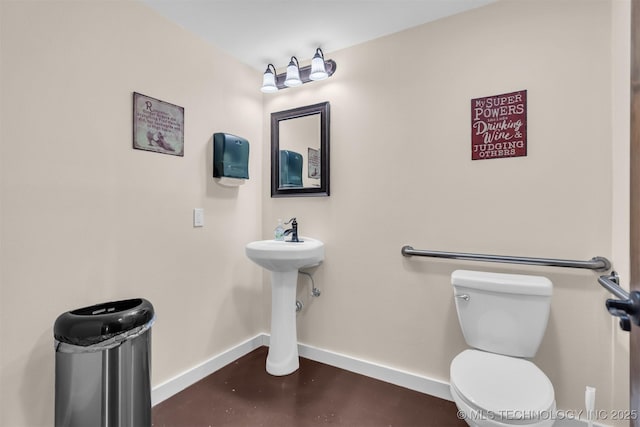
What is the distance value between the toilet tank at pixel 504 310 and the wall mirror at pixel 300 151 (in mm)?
1119

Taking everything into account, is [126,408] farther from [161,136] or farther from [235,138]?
[235,138]

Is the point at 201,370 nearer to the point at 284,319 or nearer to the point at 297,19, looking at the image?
the point at 284,319

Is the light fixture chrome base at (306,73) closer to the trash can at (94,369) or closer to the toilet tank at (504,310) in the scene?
the toilet tank at (504,310)

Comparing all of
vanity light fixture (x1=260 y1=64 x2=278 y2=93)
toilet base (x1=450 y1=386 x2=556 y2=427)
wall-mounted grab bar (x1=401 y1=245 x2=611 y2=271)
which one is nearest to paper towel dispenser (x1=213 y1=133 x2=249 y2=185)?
vanity light fixture (x1=260 y1=64 x2=278 y2=93)

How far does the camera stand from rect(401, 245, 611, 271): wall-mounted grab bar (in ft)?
4.93

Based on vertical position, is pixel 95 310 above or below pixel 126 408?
above

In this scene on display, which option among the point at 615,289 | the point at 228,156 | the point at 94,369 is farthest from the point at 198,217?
the point at 615,289

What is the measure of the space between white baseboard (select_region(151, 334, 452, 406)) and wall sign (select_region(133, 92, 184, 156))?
140cm

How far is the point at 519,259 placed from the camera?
64.8 inches

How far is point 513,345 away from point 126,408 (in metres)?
1.79

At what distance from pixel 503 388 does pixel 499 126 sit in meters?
1.29

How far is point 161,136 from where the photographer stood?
1874mm

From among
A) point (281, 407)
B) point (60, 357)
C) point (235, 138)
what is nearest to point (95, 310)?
point (60, 357)

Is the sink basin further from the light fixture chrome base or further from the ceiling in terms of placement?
the ceiling
